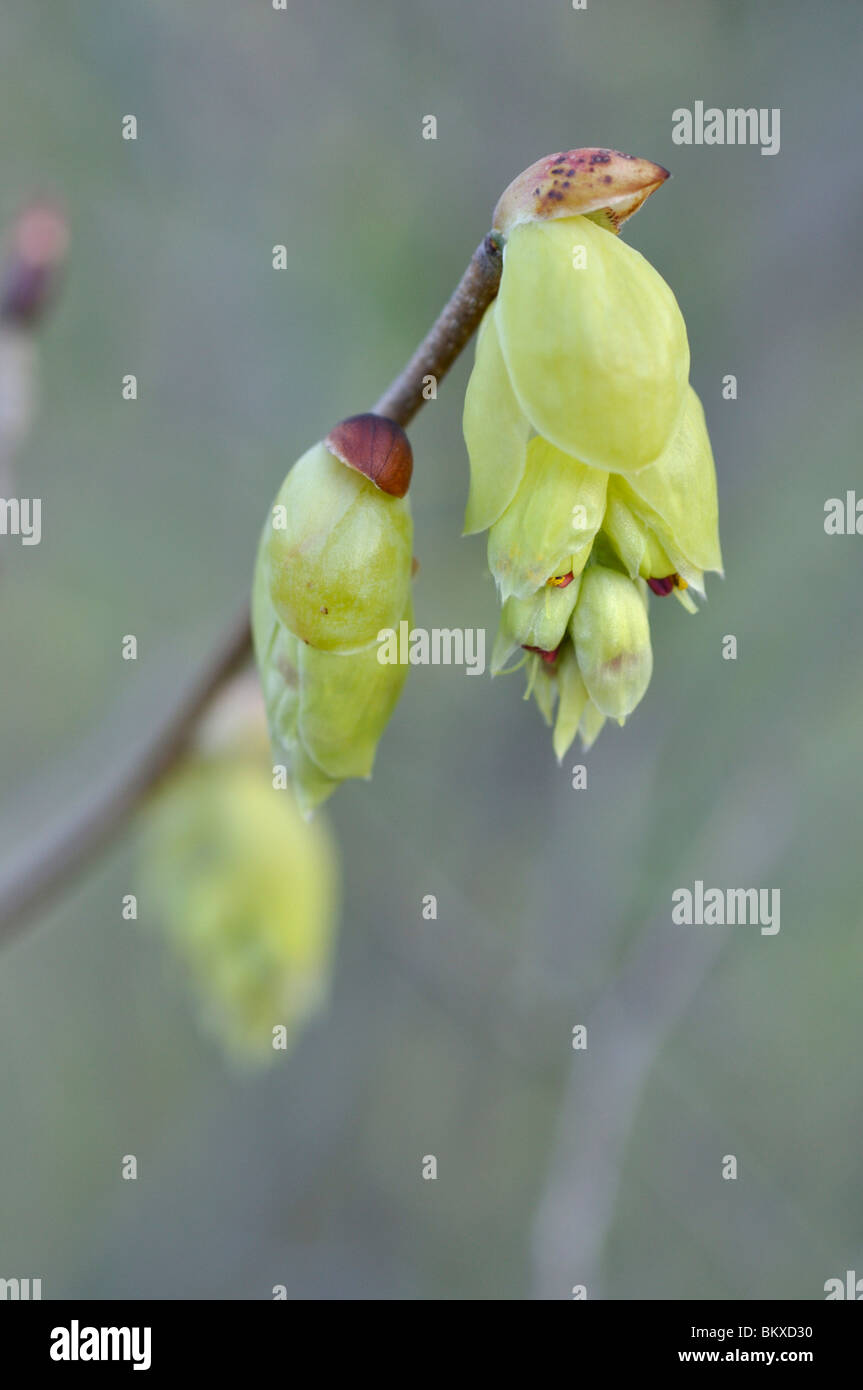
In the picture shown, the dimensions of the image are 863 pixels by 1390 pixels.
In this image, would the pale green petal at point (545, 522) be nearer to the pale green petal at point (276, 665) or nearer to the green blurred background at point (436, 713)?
the pale green petal at point (276, 665)

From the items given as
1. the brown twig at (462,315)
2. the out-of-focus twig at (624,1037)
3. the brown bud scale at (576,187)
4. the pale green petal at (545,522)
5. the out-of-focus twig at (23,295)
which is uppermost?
the out-of-focus twig at (23,295)

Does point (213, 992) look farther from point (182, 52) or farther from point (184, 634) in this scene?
point (182, 52)

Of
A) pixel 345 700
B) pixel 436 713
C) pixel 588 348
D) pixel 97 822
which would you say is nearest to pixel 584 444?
pixel 588 348

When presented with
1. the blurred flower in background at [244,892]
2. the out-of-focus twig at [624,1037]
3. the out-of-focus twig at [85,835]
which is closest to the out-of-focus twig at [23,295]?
the out-of-focus twig at [85,835]

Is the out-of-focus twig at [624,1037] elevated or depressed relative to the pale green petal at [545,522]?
depressed

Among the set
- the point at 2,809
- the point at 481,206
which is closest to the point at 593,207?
the point at 481,206

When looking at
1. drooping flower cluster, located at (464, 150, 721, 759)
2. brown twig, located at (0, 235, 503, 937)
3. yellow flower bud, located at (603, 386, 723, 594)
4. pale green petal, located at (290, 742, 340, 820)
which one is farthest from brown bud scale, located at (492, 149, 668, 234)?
brown twig, located at (0, 235, 503, 937)
